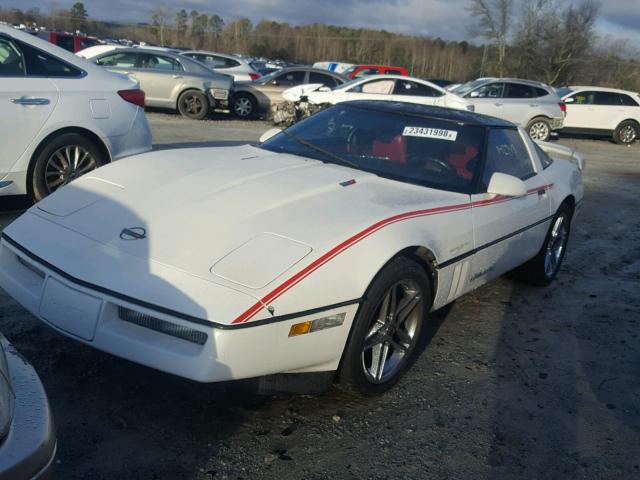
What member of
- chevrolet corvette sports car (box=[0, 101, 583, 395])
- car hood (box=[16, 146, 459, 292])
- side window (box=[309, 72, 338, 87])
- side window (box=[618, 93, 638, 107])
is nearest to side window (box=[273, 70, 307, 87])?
side window (box=[309, 72, 338, 87])

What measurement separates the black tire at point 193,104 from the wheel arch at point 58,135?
945cm

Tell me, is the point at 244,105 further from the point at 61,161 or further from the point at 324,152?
the point at 324,152

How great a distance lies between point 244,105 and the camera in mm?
16000

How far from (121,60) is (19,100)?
33.2 ft

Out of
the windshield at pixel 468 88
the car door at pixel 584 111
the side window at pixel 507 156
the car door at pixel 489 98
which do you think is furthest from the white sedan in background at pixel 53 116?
the car door at pixel 584 111

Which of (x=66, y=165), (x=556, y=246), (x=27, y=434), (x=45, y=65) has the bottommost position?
(x=556, y=246)

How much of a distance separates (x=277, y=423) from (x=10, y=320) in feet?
5.56

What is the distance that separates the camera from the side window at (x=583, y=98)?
18.8 metres

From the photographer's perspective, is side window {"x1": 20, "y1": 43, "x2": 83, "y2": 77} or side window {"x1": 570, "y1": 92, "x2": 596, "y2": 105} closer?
side window {"x1": 20, "y1": 43, "x2": 83, "y2": 77}

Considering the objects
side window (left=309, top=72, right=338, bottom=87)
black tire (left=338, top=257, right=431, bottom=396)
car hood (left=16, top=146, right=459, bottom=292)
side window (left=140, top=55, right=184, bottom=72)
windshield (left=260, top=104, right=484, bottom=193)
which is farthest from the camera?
side window (left=309, top=72, right=338, bottom=87)

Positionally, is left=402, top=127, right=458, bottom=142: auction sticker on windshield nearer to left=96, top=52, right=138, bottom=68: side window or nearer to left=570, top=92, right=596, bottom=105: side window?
left=96, top=52, right=138, bottom=68: side window

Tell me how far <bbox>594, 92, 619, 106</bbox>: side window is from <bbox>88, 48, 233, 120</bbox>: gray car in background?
11.0m

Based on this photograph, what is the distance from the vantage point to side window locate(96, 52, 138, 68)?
14368mm

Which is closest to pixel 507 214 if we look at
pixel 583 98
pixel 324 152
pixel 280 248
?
pixel 324 152
